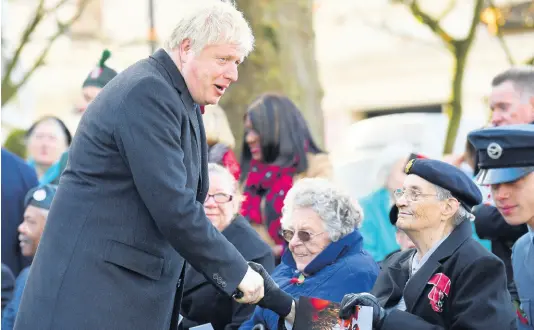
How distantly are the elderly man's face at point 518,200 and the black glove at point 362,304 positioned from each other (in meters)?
0.85

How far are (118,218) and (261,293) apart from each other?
676 millimetres

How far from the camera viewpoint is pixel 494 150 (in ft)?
15.6

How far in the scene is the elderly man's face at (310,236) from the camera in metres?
5.01

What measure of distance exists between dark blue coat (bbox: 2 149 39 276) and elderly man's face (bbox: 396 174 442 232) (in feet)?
9.76

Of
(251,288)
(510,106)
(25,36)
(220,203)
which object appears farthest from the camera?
(25,36)

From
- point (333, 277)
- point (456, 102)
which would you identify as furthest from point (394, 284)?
point (456, 102)

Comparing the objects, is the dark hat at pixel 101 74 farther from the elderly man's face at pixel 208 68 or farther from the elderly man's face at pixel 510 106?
the elderly man's face at pixel 208 68

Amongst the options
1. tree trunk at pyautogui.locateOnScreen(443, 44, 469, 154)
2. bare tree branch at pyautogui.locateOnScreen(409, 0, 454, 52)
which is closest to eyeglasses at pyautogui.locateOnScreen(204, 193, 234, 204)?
tree trunk at pyautogui.locateOnScreen(443, 44, 469, 154)

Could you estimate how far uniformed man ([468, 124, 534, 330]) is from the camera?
15.4 feet

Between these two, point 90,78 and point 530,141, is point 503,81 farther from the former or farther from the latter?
point 90,78

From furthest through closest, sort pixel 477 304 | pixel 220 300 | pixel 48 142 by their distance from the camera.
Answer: pixel 48 142
pixel 220 300
pixel 477 304

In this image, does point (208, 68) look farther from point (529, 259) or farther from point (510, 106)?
point (510, 106)

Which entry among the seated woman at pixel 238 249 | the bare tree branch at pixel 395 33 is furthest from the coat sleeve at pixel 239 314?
the bare tree branch at pixel 395 33

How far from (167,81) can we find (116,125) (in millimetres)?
285
